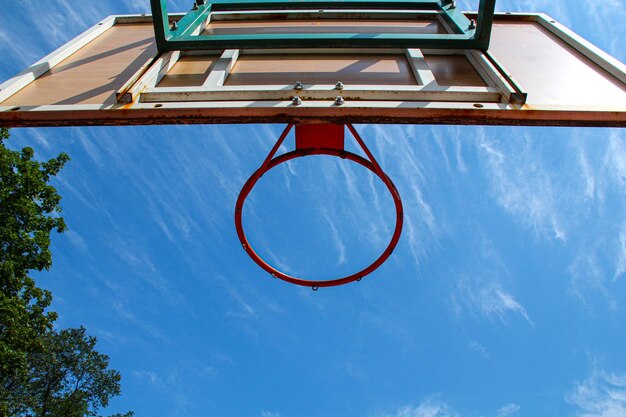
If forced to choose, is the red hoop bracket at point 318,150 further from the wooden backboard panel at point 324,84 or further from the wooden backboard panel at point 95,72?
the wooden backboard panel at point 95,72

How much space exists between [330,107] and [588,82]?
5.78 ft

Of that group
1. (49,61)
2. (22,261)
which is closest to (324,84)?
(49,61)

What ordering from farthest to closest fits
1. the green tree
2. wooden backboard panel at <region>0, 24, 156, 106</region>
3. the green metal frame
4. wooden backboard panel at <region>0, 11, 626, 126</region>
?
the green tree
the green metal frame
wooden backboard panel at <region>0, 24, 156, 106</region>
wooden backboard panel at <region>0, 11, 626, 126</region>

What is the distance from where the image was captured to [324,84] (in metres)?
3.04

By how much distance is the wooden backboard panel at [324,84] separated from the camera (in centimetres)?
269

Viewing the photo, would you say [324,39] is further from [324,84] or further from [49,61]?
[49,61]

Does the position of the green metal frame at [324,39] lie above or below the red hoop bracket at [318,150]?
above

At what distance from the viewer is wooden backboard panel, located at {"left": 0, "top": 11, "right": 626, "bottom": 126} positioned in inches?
106

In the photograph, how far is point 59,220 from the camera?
9.58 metres

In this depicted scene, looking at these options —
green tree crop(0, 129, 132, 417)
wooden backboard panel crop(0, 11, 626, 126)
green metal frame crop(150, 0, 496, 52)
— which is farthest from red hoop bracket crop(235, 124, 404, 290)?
green tree crop(0, 129, 132, 417)

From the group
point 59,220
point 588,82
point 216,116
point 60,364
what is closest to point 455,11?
point 588,82

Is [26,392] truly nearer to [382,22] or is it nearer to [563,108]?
[382,22]

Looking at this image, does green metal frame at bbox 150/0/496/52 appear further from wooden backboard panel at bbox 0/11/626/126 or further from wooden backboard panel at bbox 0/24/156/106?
wooden backboard panel at bbox 0/24/156/106

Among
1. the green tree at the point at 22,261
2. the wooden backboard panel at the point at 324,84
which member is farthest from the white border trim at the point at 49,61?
the green tree at the point at 22,261
